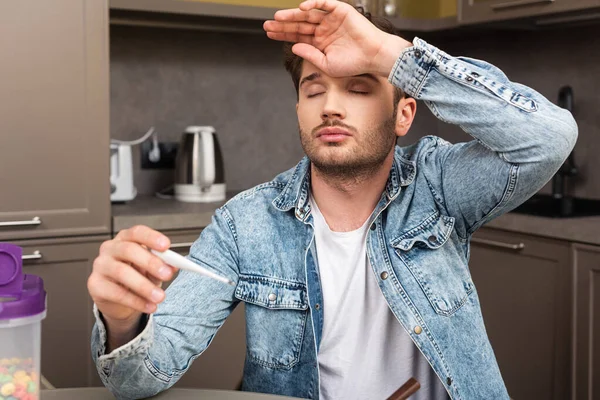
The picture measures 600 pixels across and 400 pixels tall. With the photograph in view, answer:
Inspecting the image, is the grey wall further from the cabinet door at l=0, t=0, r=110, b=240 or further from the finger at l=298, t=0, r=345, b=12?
the finger at l=298, t=0, r=345, b=12

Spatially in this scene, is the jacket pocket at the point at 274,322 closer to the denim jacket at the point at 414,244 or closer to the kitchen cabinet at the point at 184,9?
the denim jacket at the point at 414,244

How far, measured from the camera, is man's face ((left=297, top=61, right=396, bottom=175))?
1344mm

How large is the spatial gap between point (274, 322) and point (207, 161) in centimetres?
162

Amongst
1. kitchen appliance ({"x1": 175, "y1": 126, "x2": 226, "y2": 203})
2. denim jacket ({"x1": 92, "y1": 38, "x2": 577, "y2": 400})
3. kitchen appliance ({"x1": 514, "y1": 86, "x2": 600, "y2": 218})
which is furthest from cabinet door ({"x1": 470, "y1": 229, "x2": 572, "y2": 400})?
denim jacket ({"x1": 92, "y1": 38, "x2": 577, "y2": 400})

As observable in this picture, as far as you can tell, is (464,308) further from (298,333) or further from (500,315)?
(500,315)

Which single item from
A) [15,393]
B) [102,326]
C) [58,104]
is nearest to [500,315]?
[58,104]

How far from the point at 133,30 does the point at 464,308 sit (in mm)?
2132

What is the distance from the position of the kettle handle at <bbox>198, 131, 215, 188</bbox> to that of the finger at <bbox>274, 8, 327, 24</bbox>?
1.65 meters

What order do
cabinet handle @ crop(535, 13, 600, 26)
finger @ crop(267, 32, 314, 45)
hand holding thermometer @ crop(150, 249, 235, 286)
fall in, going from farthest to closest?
cabinet handle @ crop(535, 13, 600, 26)
finger @ crop(267, 32, 314, 45)
hand holding thermometer @ crop(150, 249, 235, 286)

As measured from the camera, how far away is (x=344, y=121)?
135 centimetres

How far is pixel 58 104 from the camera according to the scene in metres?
2.45

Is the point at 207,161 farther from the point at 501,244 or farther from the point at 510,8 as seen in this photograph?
the point at 510,8

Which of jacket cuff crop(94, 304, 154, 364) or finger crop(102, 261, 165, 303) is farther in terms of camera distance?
jacket cuff crop(94, 304, 154, 364)

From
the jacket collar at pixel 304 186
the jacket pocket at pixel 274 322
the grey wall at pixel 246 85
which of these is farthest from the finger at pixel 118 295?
the grey wall at pixel 246 85
